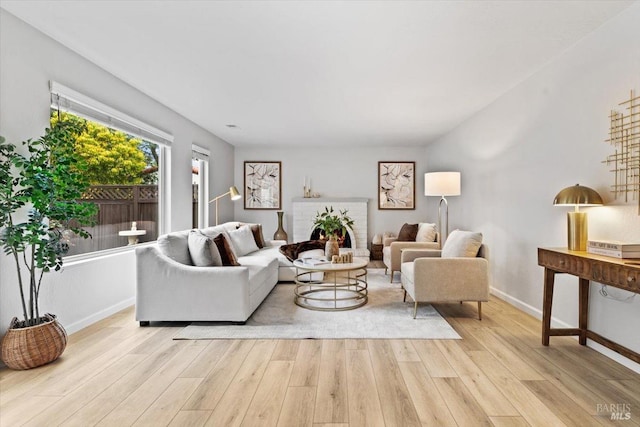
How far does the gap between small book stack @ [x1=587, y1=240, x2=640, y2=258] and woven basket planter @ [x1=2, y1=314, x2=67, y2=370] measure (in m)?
3.77

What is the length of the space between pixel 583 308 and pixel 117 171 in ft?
15.2

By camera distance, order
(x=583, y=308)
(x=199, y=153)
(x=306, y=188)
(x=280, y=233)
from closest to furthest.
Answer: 1. (x=583, y=308)
2. (x=199, y=153)
3. (x=280, y=233)
4. (x=306, y=188)

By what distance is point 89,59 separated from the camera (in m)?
3.23

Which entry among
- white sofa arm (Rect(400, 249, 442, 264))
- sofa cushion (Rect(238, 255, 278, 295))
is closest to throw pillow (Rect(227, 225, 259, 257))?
sofa cushion (Rect(238, 255, 278, 295))

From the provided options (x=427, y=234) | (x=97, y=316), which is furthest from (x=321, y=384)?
(x=427, y=234)

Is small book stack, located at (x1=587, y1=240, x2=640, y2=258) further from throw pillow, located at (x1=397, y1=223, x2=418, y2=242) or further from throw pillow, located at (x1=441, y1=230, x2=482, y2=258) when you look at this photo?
throw pillow, located at (x1=397, y1=223, x2=418, y2=242)

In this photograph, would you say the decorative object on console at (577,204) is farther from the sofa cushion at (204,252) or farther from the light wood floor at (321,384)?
the sofa cushion at (204,252)

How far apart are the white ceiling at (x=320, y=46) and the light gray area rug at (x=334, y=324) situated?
94.6 inches

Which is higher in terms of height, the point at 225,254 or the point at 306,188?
the point at 306,188

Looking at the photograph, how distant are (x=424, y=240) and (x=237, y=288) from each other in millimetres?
3313

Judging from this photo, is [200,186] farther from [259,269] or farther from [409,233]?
[409,233]

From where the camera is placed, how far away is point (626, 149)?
8.02 ft

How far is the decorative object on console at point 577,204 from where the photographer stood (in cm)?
254

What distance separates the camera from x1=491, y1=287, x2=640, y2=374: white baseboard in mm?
2405
